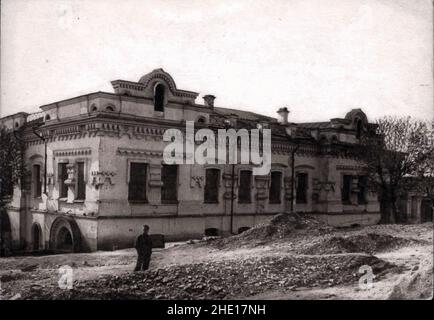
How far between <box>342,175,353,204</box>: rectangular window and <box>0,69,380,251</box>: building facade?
278mm

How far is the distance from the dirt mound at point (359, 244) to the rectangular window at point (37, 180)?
1403 cm

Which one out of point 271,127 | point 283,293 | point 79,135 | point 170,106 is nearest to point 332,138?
point 271,127

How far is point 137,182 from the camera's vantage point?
18.9 metres

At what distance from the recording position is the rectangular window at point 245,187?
22.9 meters

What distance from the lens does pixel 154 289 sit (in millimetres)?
11828

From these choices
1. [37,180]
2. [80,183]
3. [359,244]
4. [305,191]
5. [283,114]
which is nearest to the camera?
[359,244]

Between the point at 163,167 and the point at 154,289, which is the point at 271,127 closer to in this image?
the point at 163,167

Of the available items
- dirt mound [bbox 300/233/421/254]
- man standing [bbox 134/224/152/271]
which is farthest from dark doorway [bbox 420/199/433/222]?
man standing [bbox 134/224/152/271]

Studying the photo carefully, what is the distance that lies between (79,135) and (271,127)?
1021 cm

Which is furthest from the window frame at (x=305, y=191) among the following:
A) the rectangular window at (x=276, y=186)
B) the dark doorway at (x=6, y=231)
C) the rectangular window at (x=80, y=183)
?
the dark doorway at (x=6, y=231)

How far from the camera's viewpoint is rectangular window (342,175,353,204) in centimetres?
2702

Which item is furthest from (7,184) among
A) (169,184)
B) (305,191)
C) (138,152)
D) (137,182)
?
(305,191)

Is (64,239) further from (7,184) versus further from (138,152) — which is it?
(138,152)

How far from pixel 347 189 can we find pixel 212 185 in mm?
9421
